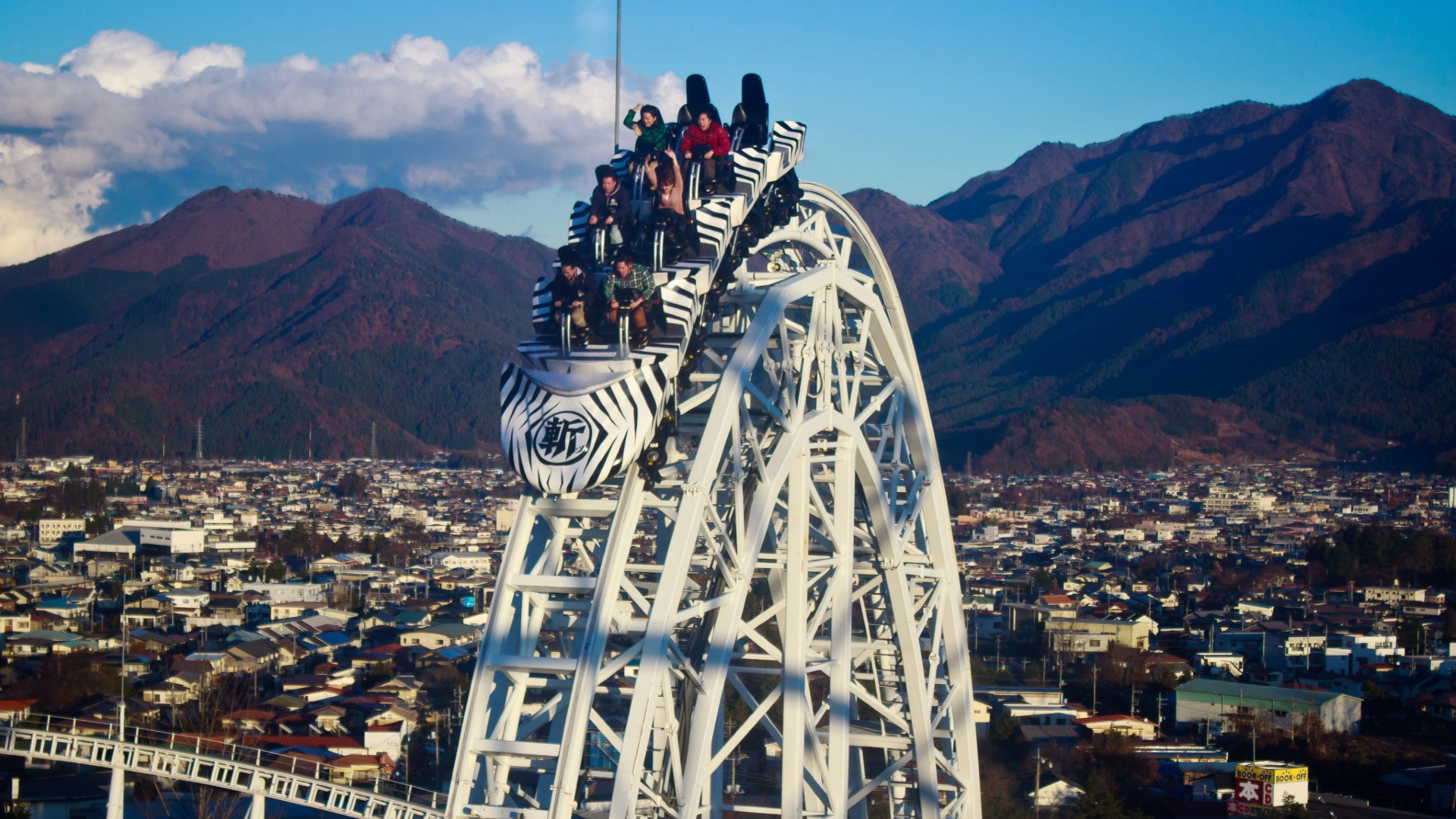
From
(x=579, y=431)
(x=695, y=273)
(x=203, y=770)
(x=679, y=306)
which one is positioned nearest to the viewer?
(x=579, y=431)

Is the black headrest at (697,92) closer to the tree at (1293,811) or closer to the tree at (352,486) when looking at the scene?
the tree at (1293,811)

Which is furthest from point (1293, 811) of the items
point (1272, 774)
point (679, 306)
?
point (679, 306)

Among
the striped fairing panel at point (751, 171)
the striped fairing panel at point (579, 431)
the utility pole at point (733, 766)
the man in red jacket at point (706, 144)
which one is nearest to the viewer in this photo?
the striped fairing panel at point (579, 431)

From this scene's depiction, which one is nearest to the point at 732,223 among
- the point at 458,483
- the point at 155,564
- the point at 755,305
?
the point at 755,305

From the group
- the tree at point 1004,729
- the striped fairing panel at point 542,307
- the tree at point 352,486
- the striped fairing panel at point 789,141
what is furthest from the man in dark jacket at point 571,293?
the tree at point 352,486

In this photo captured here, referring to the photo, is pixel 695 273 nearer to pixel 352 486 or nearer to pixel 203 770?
pixel 203 770

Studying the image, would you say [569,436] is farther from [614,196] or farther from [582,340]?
[614,196]
